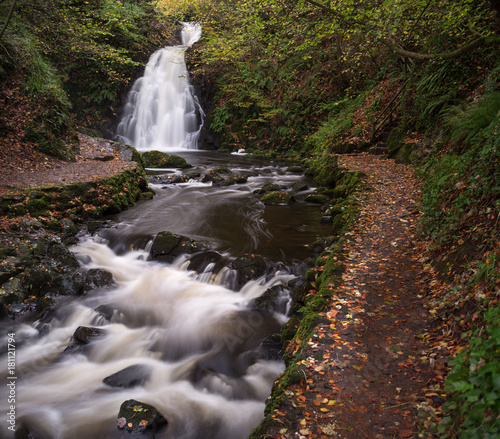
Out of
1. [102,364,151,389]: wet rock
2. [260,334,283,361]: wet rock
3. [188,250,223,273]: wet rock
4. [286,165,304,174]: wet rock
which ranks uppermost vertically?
[286,165,304,174]: wet rock

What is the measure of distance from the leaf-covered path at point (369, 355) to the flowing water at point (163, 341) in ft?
5.01

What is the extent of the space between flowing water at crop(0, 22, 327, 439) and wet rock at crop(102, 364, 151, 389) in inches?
0.6

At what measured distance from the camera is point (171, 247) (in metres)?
8.56

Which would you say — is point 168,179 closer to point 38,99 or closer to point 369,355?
point 38,99

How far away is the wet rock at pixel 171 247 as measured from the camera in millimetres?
8445

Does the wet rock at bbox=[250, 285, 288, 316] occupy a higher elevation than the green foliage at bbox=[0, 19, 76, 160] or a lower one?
lower

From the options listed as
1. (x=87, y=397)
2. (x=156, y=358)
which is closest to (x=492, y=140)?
(x=156, y=358)

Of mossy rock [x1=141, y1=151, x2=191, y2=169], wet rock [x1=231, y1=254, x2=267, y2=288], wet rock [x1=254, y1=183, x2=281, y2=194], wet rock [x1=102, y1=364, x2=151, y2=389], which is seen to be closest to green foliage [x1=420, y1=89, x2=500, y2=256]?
wet rock [x1=231, y1=254, x2=267, y2=288]

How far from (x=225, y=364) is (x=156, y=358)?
127cm

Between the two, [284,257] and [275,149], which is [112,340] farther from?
[275,149]

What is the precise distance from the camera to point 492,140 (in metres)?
4.78

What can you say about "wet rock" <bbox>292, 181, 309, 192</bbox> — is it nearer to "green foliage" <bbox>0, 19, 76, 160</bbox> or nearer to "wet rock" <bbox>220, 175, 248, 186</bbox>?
"wet rock" <bbox>220, 175, 248, 186</bbox>

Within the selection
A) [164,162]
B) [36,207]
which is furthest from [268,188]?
[36,207]

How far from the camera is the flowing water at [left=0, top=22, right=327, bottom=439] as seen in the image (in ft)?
14.9
